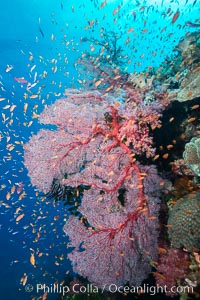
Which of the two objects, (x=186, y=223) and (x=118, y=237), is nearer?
(x=186, y=223)

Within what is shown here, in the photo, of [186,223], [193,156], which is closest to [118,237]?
[186,223]

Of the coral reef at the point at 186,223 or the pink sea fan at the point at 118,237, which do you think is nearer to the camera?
the coral reef at the point at 186,223

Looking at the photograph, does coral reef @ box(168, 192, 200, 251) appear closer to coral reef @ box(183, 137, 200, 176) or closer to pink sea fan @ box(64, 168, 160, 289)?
pink sea fan @ box(64, 168, 160, 289)

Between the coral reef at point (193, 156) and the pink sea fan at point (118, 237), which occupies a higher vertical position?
the coral reef at point (193, 156)

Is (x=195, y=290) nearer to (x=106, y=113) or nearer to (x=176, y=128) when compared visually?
(x=176, y=128)

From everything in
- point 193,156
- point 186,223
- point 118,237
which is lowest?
point 118,237

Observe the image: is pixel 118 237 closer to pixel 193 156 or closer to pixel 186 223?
pixel 186 223

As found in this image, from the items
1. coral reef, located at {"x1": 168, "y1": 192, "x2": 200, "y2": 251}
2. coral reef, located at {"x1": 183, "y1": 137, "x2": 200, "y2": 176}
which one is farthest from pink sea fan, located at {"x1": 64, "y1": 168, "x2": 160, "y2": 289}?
coral reef, located at {"x1": 183, "y1": 137, "x2": 200, "y2": 176}

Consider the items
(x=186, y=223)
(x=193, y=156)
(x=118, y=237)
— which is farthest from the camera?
(x=118, y=237)

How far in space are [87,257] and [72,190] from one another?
6.50ft

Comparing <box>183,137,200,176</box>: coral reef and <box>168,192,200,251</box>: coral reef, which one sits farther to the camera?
<box>183,137,200,176</box>: coral reef

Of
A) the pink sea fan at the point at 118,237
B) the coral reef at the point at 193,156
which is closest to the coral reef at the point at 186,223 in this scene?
the pink sea fan at the point at 118,237

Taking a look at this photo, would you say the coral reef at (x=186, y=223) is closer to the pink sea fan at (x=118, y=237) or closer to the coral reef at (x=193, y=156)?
the pink sea fan at (x=118, y=237)

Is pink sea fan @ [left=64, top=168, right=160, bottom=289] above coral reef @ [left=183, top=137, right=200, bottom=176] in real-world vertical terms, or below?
below
